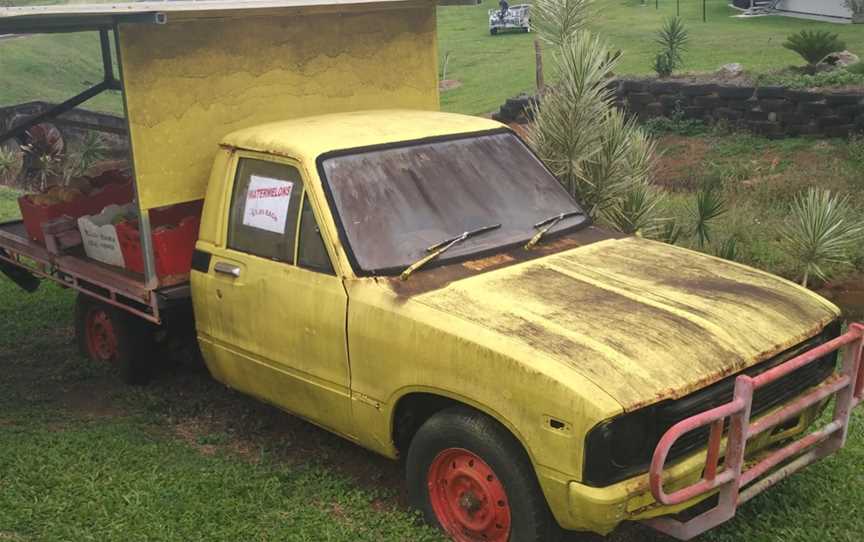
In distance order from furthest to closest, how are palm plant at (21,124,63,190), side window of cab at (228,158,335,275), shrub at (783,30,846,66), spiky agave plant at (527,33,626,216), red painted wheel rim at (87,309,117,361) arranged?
shrub at (783,30,846,66) < palm plant at (21,124,63,190) < spiky agave plant at (527,33,626,216) < red painted wheel rim at (87,309,117,361) < side window of cab at (228,158,335,275)

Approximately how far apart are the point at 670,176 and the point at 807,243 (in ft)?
22.6

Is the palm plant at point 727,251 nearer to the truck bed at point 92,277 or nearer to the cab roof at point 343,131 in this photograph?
the cab roof at point 343,131

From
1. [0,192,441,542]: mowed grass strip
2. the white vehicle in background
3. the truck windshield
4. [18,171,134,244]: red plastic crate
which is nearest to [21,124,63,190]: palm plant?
[18,171,134,244]: red plastic crate

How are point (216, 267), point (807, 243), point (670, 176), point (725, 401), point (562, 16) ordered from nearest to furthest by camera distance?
point (725, 401) < point (216, 267) < point (807, 243) < point (562, 16) < point (670, 176)

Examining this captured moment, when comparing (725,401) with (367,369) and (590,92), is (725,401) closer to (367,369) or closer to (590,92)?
(367,369)

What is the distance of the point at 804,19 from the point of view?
93.9 ft

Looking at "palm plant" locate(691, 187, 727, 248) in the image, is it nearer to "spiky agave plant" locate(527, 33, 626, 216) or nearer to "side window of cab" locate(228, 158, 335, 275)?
"spiky agave plant" locate(527, 33, 626, 216)

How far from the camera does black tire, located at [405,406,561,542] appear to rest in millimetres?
3811

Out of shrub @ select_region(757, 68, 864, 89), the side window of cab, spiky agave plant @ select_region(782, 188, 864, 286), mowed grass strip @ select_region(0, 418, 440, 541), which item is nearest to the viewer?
mowed grass strip @ select_region(0, 418, 440, 541)

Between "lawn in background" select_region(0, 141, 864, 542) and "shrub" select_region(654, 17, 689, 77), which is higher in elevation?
"shrub" select_region(654, 17, 689, 77)

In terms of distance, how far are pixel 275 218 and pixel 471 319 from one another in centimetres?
139

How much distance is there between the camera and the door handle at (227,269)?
5.00 m

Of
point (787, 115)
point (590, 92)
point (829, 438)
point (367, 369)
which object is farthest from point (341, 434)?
point (787, 115)

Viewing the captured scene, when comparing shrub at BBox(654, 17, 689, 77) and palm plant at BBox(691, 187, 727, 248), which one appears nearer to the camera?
palm plant at BBox(691, 187, 727, 248)
